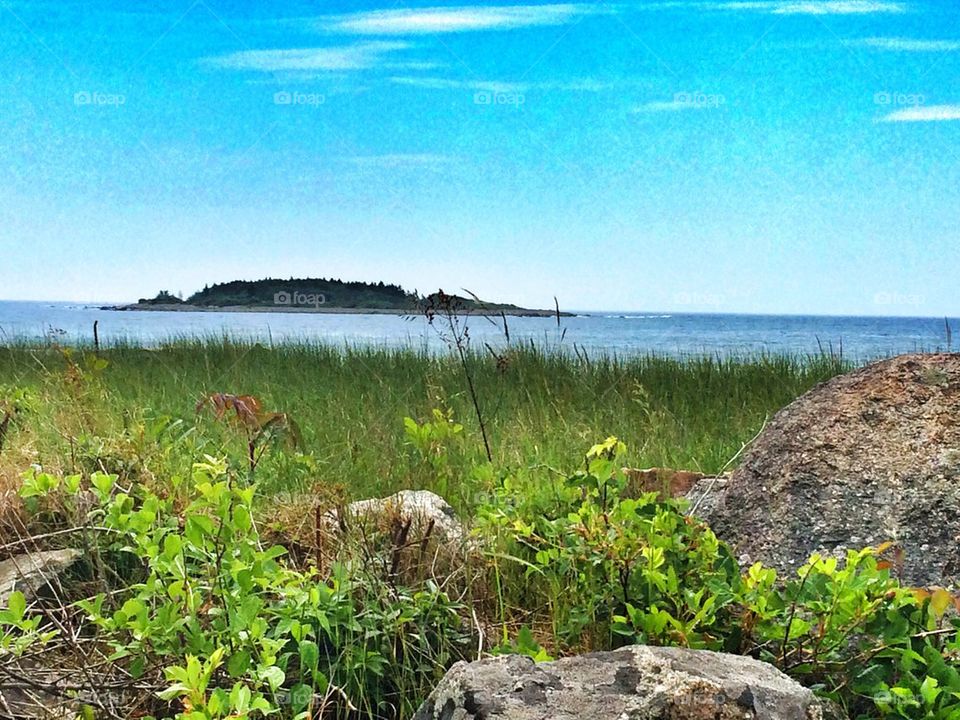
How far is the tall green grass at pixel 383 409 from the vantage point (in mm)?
4434

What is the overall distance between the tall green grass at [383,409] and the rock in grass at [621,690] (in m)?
2.07

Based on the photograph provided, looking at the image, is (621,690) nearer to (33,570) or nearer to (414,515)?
(414,515)

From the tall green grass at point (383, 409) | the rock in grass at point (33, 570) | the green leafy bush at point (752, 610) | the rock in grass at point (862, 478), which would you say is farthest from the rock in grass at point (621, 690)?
the tall green grass at point (383, 409)

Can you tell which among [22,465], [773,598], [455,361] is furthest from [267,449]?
[455,361]

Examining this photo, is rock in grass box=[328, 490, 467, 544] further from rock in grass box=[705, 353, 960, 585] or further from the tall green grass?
rock in grass box=[705, 353, 960, 585]

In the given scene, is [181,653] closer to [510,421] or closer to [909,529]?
[909,529]

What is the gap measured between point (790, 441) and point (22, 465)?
3658 mm

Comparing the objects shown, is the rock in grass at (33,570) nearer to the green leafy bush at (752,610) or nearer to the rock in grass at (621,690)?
the green leafy bush at (752,610)

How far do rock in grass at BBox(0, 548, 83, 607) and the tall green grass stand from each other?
810 millimetres

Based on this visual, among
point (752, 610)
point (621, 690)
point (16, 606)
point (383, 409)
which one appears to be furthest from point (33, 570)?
point (383, 409)

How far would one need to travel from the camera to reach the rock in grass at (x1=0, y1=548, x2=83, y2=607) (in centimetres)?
300

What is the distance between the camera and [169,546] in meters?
2.20

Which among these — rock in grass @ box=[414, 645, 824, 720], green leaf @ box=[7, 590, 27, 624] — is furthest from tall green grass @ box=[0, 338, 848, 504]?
rock in grass @ box=[414, 645, 824, 720]

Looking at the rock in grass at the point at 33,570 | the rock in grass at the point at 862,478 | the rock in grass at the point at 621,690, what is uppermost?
the rock in grass at the point at 862,478
